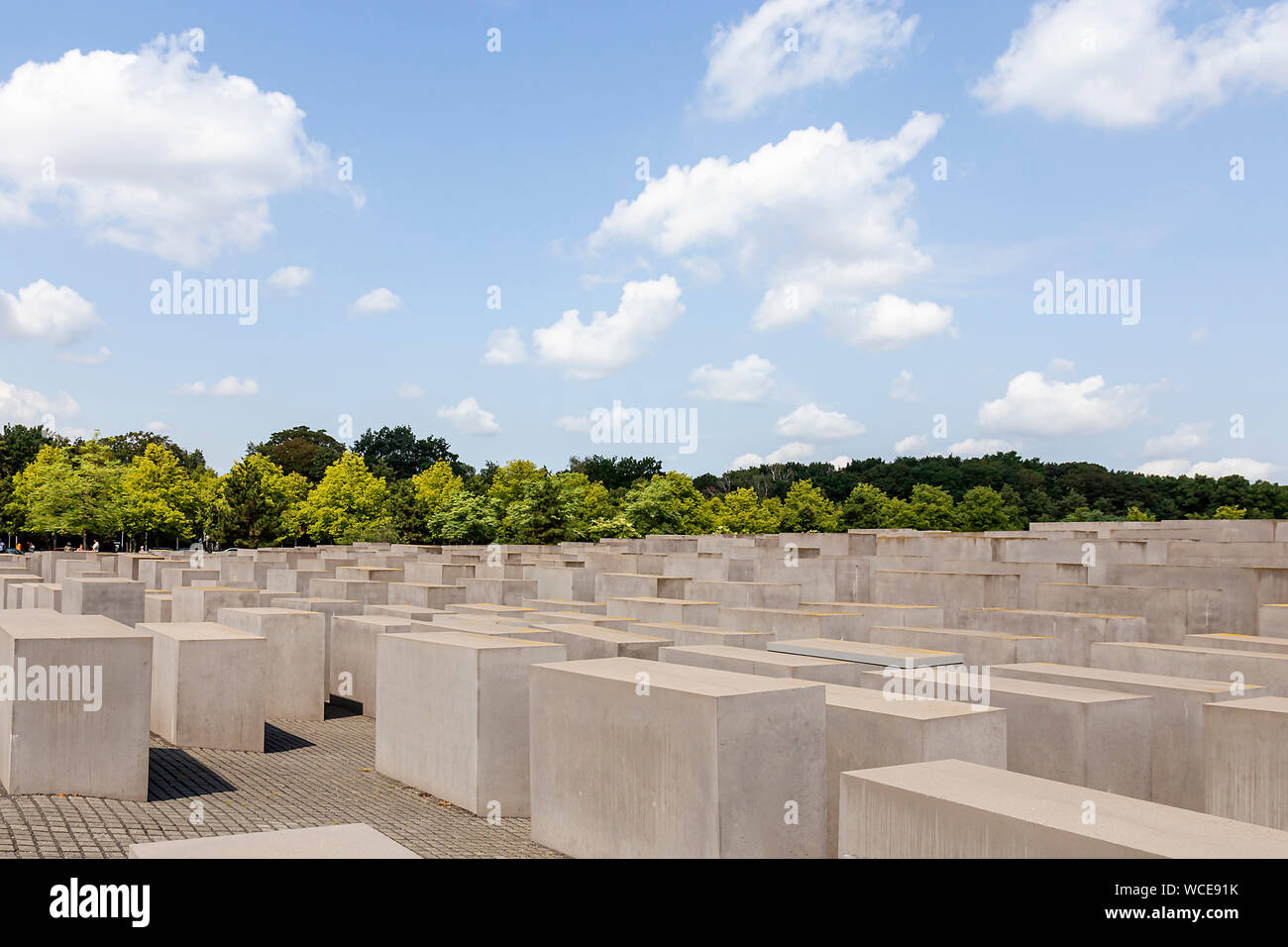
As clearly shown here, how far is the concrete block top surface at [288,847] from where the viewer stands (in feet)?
15.7

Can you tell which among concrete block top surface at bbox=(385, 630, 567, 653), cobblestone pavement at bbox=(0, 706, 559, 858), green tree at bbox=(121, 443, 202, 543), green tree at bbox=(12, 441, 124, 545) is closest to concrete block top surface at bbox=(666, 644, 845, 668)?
concrete block top surface at bbox=(385, 630, 567, 653)

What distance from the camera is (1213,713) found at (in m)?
8.12

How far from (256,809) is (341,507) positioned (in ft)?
185

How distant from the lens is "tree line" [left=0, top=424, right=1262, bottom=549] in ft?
180

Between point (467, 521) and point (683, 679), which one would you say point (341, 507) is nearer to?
point (467, 521)

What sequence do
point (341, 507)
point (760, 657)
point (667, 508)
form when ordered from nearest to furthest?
1. point (760, 657)
2. point (667, 508)
3. point (341, 507)

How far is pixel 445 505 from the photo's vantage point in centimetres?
5941

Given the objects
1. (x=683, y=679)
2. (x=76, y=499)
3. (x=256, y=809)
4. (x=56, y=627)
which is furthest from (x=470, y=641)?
(x=76, y=499)
